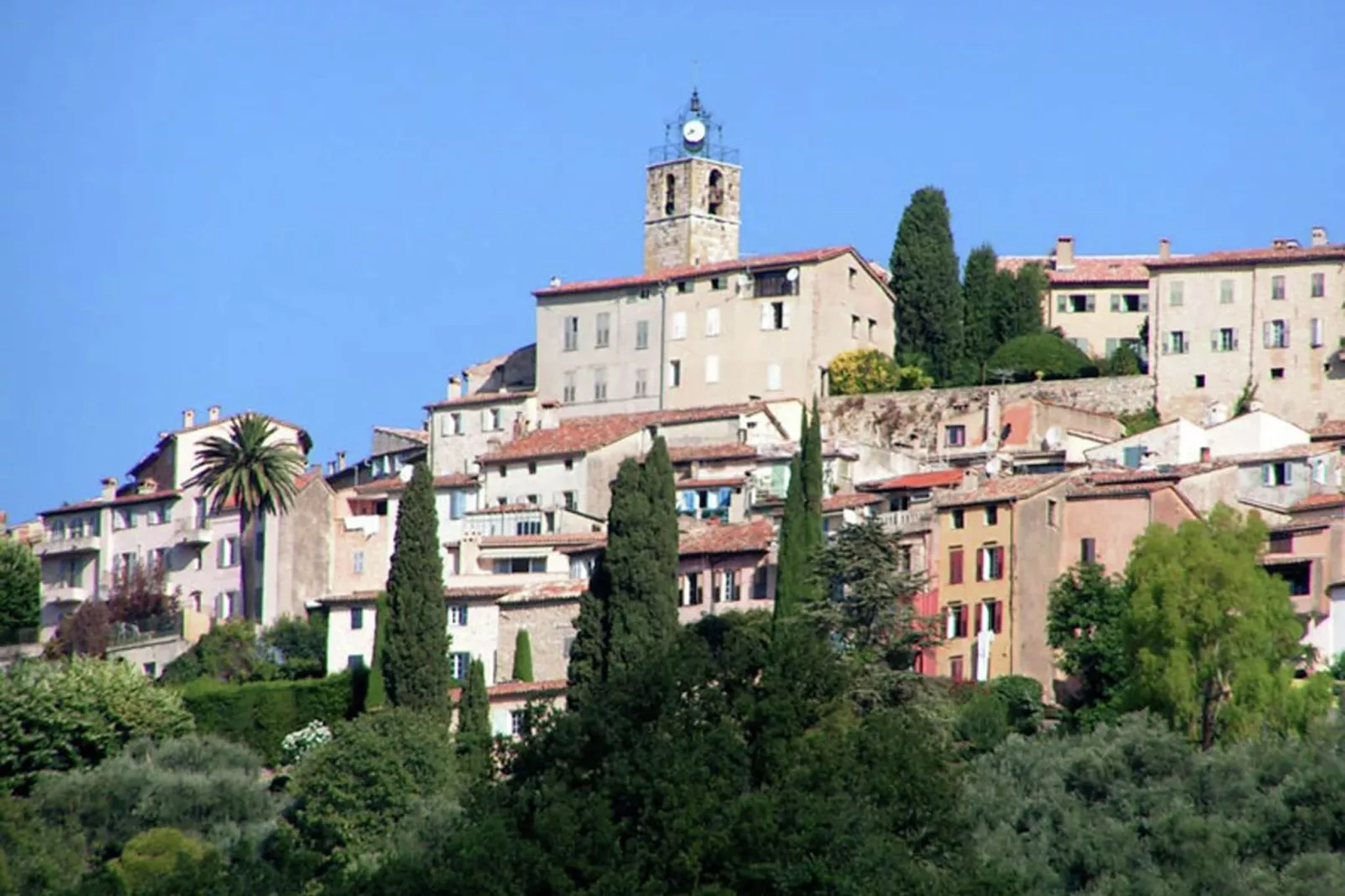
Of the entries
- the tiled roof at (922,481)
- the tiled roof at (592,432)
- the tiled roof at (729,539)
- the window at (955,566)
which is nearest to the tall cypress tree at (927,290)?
the tiled roof at (592,432)

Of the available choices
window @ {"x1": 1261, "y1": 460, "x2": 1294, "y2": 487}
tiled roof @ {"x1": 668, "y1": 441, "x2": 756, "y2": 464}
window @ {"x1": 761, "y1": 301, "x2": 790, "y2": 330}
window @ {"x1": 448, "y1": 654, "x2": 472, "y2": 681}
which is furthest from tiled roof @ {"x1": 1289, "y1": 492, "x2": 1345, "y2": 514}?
window @ {"x1": 448, "y1": 654, "x2": 472, "y2": 681}

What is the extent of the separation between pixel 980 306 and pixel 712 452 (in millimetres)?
14740

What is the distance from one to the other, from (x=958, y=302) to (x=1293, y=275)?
12.7m

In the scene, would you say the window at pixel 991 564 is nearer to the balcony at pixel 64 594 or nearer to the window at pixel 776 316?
the window at pixel 776 316

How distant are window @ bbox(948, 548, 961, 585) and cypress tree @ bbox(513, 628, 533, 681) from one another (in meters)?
11.5

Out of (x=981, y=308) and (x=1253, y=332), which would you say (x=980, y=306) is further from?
(x=1253, y=332)

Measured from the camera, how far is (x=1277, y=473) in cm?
8769

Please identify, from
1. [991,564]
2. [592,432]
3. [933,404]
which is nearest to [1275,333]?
[933,404]

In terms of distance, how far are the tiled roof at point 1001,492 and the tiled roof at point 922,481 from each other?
8.09ft

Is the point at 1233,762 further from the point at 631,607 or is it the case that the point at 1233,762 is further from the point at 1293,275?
the point at 1293,275

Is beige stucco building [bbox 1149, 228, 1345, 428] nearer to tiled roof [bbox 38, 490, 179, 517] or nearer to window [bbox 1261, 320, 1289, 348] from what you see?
window [bbox 1261, 320, 1289, 348]

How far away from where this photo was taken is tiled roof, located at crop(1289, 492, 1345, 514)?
84062mm

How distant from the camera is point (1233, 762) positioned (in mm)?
67688

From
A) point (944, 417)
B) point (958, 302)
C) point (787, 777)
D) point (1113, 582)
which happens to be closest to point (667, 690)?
point (787, 777)
